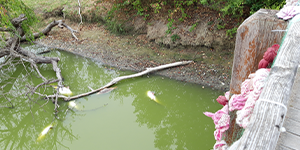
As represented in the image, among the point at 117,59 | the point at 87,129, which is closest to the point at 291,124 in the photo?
the point at 87,129

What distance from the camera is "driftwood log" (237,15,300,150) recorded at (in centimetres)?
62

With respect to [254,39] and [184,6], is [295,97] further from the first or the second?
[184,6]

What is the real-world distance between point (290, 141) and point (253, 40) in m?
0.73

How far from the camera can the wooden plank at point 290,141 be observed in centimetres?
77

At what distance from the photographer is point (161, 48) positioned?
7625 mm

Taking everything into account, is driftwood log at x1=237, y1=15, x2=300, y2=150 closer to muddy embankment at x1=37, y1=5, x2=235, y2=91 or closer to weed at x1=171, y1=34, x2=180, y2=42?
muddy embankment at x1=37, y1=5, x2=235, y2=91

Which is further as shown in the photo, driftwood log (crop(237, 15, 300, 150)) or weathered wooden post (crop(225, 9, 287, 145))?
weathered wooden post (crop(225, 9, 287, 145))

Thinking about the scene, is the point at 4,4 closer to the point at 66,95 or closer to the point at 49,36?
the point at 66,95

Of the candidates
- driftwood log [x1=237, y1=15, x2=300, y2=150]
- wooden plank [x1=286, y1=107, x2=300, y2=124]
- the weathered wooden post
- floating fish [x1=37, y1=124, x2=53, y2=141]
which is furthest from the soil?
driftwood log [x1=237, y1=15, x2=300, y2=150]

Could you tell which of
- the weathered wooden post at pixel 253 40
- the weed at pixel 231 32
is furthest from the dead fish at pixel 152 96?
the weathered wooden post at pixel 253 40

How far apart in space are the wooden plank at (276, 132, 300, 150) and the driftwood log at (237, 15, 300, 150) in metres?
0.19

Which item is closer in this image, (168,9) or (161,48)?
(161,48)

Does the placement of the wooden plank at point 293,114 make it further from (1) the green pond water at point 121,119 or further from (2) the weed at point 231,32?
(2) the weed at point 231,32

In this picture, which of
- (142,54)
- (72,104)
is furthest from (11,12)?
(142,54)
